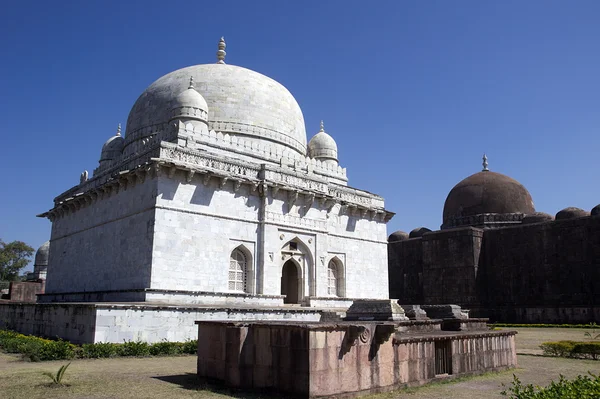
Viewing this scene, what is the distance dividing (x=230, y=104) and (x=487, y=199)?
2163cm

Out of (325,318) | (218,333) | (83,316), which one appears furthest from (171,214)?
(218,333)

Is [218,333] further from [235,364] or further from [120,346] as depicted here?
[120,346]

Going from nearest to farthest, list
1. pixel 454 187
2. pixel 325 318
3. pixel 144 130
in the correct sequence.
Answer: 1. pixel 325 318
2. pixel 144 130
3. pixel 454 187

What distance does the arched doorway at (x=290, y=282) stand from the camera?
83.5ft

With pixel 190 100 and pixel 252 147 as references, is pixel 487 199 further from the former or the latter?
pixel 190 100

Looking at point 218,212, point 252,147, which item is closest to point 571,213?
point 252,147

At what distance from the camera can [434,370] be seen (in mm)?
10750

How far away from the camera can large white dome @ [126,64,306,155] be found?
26.7 m

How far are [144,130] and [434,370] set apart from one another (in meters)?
20.6

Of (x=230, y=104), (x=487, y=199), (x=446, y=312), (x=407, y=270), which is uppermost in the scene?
(x=230, y=104)

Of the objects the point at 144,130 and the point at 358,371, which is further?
the point at 144,130

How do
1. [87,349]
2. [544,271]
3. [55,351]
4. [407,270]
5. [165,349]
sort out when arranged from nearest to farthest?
[55,351], [87,349], [165,349], [544,271], [407,270]

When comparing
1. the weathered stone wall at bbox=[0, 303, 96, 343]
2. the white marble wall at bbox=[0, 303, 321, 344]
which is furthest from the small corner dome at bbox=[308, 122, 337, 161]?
the weathered stone wall at bbox=[0, 303, 96, 343]

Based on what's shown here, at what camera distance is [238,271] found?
2248cm
